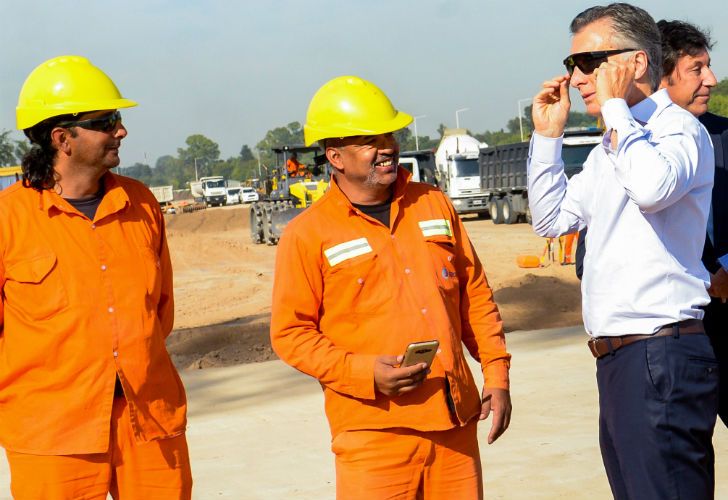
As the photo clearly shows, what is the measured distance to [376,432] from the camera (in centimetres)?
368

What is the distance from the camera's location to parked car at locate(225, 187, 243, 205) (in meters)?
79.9

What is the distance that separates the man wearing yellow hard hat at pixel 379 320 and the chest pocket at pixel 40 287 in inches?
29.2

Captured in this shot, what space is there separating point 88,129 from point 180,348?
9.51 m

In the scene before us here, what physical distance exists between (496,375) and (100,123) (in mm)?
1659

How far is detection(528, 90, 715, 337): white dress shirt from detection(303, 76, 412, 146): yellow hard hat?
0.73 meters

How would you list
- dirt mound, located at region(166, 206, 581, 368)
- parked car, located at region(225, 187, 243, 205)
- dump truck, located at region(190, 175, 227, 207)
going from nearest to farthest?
Answer: dirt mound, located at region(166, 206, 581, 368) < dump truck, located at region(190, 175, 227, 207) < parked car, located at region(225, 187, 243, 205)

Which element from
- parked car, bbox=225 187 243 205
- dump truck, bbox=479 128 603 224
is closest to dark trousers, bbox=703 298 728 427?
dump truck, bbox=479 128 603 224

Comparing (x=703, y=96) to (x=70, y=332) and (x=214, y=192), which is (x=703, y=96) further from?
(x=214, y=192)

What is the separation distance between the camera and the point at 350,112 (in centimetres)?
383

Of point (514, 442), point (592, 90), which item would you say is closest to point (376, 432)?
point (592, 90)

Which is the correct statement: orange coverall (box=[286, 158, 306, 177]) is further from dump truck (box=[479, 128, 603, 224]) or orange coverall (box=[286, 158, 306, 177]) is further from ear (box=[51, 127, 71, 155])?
ear (box=[51, 127, 71, 155])

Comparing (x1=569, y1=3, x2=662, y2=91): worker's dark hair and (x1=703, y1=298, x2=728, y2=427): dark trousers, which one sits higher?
(x1=569, y1=3, x2=662, y2=91): worker's dark hair

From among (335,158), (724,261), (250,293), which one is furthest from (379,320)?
(250,293)

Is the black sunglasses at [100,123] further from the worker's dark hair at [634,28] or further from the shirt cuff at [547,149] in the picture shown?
the worker's dark hair at [634,28]
